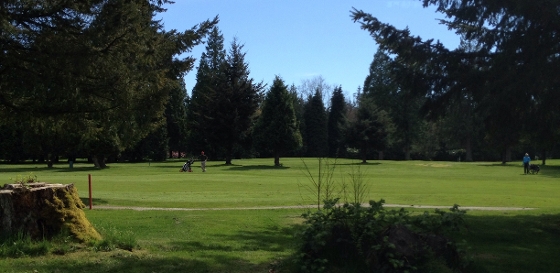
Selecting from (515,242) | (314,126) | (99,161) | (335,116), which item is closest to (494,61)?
(515,242)

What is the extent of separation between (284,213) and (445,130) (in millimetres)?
69897

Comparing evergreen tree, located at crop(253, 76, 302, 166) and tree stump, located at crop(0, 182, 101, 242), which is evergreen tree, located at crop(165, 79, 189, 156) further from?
tree stump, located at crop(0, 182, 101, 242)

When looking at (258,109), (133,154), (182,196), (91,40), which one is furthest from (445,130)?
(91,40)

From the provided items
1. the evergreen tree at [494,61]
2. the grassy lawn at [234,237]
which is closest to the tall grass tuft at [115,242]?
the grassy lawn at [234,237]

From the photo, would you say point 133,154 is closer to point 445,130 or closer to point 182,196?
point 445,130

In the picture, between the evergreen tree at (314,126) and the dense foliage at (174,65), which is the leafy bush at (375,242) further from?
the evergreen tree at (314,126)

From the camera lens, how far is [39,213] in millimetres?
8805

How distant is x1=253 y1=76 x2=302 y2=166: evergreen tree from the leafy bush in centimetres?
5228

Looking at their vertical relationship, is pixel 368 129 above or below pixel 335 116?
below

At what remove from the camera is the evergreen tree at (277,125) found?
199ft

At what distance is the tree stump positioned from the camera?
8602mm

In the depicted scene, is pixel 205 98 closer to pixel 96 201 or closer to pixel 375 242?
pixel 96 201

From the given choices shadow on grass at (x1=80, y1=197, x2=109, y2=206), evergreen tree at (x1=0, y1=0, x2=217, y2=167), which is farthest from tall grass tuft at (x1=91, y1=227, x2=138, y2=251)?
shadow on grass at (x1=80, y1=197, x2=109, y2=206)

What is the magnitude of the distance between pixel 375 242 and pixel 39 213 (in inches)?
215
